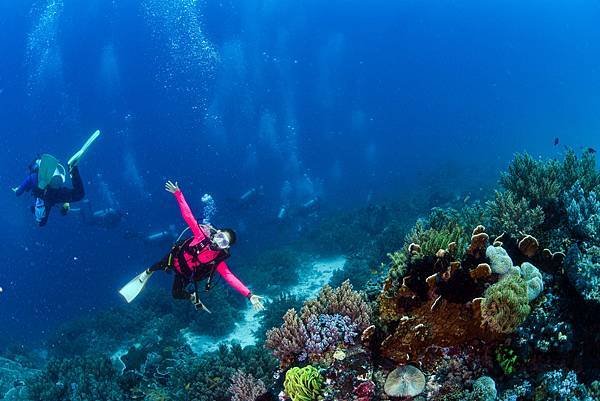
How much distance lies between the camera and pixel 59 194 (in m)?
14.0

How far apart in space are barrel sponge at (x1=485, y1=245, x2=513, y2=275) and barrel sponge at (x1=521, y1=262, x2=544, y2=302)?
20 cm

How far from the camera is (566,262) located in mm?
4824

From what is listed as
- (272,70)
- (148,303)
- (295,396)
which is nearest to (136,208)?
(148,303)

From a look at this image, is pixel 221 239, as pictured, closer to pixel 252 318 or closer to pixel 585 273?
pixel 585 273

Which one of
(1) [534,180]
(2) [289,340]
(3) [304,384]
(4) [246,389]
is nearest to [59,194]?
(4) [246,389]

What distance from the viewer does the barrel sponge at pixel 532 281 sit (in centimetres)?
439

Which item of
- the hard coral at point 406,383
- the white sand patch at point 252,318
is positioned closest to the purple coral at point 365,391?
the hard coral at point 406,383

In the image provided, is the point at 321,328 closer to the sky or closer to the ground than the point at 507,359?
closer to the sky

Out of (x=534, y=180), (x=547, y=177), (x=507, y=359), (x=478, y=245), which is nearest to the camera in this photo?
(x=507, y=359)

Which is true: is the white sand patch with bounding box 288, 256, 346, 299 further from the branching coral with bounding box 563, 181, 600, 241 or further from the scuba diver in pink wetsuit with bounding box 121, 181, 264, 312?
the branching coral with bounding box 563, 181, 600, 241

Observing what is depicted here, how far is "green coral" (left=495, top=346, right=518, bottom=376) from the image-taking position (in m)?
4.28

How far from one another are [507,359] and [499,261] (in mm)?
1057

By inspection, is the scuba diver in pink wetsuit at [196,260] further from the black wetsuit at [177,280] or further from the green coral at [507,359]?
the green coral at [507,359]

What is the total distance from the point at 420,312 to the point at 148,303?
50.0ft
